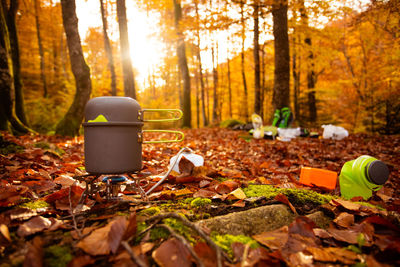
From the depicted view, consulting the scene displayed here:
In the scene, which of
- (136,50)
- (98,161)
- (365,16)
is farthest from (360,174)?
(136,50)

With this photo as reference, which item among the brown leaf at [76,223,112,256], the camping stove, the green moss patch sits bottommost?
the green moss patch

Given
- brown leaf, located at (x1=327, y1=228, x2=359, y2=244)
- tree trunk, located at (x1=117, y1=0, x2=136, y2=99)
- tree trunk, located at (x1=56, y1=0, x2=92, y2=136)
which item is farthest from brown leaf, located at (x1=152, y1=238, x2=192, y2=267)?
tree trunk, located at (x1=117, y1=0, x2=136, y2=99)

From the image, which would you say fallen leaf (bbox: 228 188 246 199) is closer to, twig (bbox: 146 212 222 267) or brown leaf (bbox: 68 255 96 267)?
twig (bbox: 146 212 222 267)

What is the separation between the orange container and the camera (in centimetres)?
235

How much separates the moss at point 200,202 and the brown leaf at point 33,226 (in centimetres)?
79

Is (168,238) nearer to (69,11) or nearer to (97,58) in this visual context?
(69,11)

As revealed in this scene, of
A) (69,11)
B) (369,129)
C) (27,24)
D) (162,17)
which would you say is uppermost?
(162,17)

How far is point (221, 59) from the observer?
21984 millimetres

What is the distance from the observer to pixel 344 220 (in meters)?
1.30

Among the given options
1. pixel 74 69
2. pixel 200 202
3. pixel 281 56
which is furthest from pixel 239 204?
pixel 281 56

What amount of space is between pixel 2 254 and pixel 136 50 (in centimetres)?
1920

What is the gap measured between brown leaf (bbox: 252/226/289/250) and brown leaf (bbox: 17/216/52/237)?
1000 mm

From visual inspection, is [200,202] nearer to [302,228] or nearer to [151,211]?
[151,211]

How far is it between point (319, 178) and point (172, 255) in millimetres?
1984
